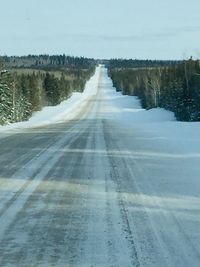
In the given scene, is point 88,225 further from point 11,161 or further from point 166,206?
point 11,161

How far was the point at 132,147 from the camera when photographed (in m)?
18.1

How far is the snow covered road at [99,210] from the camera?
5738mm

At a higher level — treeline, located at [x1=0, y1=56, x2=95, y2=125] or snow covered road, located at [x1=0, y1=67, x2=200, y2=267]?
snow covered road, located at [x1=0, y1=67, x2=200, y2=267]

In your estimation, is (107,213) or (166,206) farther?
(166,206)

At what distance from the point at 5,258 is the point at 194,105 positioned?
5418 centimetres

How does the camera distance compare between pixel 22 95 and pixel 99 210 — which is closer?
pixel 99 210

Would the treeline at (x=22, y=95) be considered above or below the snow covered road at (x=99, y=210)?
below

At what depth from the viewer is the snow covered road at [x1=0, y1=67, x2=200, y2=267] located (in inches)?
226

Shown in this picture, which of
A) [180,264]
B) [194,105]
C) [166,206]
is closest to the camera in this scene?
[180,264]

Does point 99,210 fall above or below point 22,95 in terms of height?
above

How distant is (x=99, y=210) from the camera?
7.99m

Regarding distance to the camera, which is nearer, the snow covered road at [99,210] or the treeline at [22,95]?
the snow covered road at [99,210]

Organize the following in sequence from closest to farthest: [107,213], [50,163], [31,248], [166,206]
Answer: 1. [31,248]
2. [107,213]
3. [166,206]
4. [50,163]

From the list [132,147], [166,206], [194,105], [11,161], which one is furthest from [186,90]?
[166,206]
